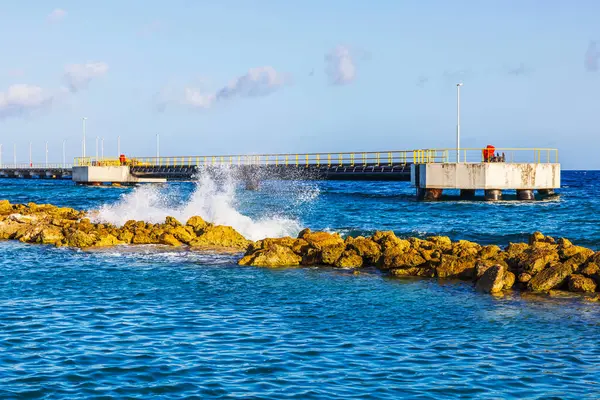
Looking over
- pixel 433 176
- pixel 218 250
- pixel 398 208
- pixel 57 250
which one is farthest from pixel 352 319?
pixel 433 176

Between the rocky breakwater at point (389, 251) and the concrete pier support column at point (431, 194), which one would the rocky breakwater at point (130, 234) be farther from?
the concrete pier support column at point (431, 194)

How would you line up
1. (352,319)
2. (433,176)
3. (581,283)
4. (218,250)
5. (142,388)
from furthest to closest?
1. (433,176)
2. (218,250)
3. (581,283)
4. (352,319)
5. (142,388)

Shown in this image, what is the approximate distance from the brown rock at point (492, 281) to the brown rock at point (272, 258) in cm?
500

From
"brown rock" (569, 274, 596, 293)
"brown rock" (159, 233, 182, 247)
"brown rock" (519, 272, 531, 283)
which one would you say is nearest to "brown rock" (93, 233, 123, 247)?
"brown rock" (159, 233, 182, 247)

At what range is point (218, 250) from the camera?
20.1 meters

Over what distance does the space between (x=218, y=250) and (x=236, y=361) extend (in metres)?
11.5

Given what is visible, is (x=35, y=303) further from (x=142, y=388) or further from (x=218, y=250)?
(x=218, y=250)

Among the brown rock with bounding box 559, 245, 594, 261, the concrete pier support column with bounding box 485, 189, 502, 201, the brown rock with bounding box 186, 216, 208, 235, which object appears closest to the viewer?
the brown rock with bounding box 559, 245, 594, 261

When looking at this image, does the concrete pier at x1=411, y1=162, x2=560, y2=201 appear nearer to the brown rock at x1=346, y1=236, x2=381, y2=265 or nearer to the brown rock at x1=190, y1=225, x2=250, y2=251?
the brown rock at x1=190, y1=225, x2=250, y2=251

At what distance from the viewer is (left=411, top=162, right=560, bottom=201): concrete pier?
43.9 metres

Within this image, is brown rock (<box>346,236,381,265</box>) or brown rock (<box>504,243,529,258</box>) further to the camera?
brown rock (<box>346,236,381,265</box>)

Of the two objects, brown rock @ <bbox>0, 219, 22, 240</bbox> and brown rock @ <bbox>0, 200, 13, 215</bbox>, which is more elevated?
brown rock @ <bbox>0, 200, 13, 215</bbox>

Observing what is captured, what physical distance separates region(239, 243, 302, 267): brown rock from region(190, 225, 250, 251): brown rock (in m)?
3.44

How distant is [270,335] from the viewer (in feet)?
33.1
